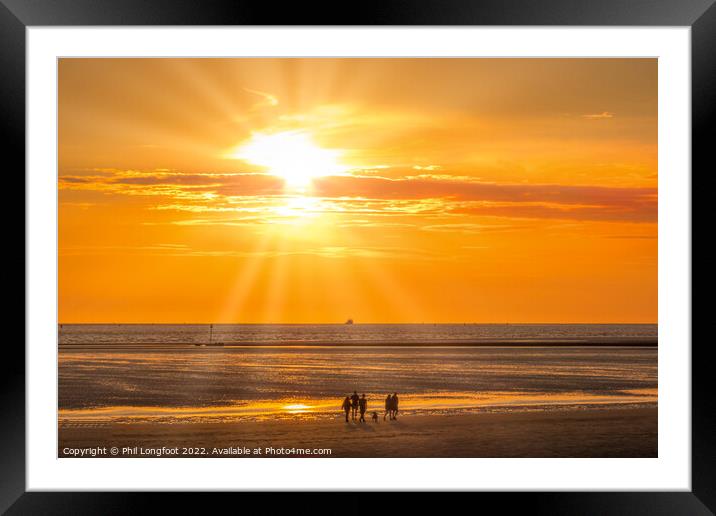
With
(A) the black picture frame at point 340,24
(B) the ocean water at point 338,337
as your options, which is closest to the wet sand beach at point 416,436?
(A) the black picture frame at point 340,24

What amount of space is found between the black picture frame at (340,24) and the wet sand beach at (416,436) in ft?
13.7

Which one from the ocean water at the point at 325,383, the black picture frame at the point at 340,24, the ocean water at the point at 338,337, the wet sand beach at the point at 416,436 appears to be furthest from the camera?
the ocean water at the point at 338,337

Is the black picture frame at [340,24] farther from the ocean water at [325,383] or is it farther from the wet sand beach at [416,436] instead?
the ocean water at [325,383]

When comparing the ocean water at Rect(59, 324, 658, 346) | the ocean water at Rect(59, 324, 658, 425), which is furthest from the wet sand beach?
the ocean water at Rect(59, 324, 658, 346)

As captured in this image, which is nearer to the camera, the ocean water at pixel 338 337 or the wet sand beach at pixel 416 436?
the wet sand beach at pixel 416 436

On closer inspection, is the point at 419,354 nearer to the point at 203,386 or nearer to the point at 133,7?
the point at 203,386

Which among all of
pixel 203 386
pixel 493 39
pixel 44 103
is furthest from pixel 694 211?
pixel 203 386

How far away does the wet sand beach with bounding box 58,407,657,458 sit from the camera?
8312 millimetres

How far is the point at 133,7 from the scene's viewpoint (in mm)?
3871

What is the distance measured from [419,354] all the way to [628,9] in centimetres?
2821

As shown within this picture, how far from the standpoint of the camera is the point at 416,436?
9.16 metres

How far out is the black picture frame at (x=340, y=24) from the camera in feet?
12.6

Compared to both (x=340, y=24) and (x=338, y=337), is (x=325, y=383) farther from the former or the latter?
(x=338, y=337)

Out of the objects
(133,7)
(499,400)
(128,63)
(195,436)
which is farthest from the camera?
(128,63)
